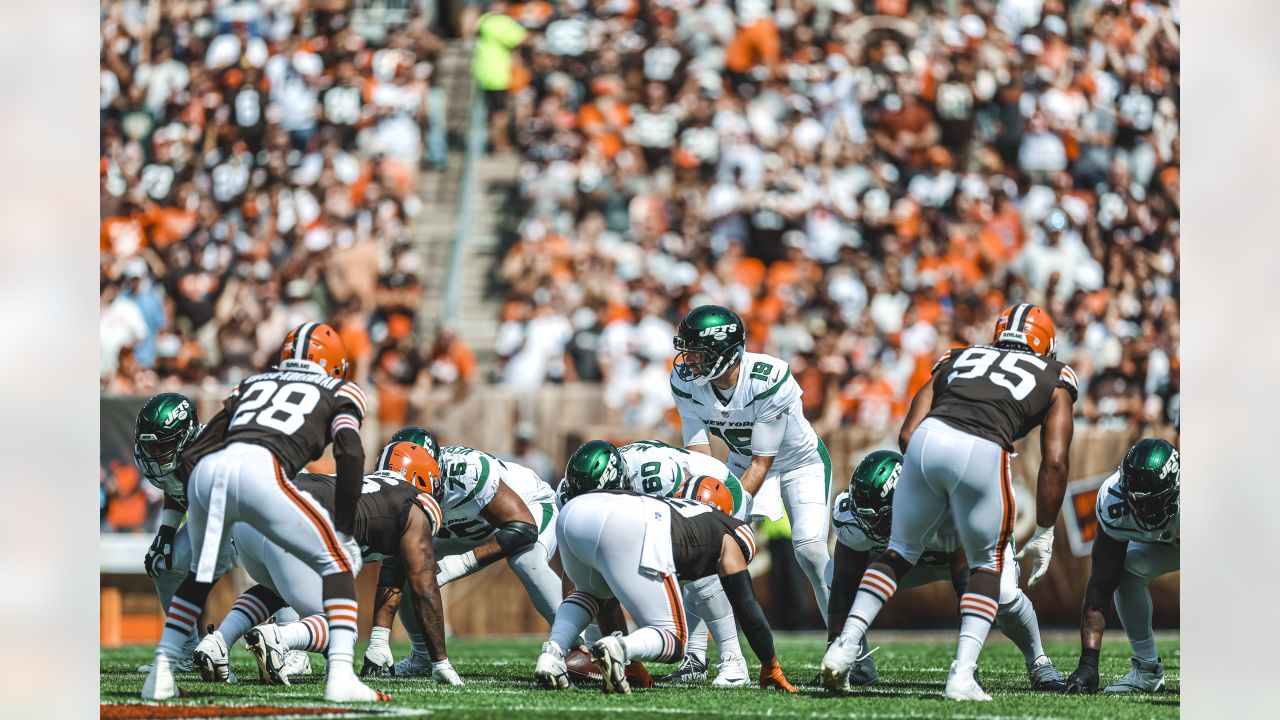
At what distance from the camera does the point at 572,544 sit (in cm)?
771

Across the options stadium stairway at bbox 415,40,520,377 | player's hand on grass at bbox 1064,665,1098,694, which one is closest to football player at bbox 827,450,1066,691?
player's hand on grass at bbox 1064,665,1098,694

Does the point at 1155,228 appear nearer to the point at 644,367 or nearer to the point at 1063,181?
the point at 1063,181

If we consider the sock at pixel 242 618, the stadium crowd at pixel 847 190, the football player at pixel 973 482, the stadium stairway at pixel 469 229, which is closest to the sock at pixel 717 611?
the football player at pixel 973 482

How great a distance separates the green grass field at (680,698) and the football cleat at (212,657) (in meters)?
0.10

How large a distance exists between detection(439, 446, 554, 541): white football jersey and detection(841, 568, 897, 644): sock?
2420 millimetres

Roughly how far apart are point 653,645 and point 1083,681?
2316mm

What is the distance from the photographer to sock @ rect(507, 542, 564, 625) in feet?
30.5

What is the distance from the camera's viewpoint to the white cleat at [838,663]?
7.28 m

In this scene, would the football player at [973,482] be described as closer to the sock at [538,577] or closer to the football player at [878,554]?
the football player at [878,554]

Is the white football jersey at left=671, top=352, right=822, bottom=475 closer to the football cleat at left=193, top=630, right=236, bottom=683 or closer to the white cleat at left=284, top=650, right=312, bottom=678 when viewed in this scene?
the white cleat at left=284, top=650, right=312, bottom=678
